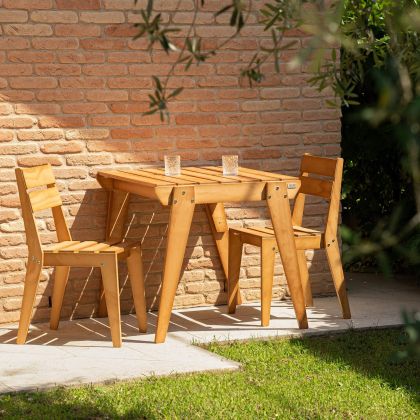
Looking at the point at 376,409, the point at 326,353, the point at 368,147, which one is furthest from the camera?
the point at 368,147

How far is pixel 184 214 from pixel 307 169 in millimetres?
1143

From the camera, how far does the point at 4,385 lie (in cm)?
493

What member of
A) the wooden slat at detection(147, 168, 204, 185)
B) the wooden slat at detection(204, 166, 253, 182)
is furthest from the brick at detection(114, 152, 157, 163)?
the wooden slat at detection(204, 166, 253, 182)

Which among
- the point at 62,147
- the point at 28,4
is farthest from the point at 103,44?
the point at 62,147

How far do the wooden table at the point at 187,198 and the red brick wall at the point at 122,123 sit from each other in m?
0.16

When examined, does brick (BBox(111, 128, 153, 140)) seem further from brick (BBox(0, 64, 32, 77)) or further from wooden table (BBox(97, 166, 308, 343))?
brick (BBox(0, 64, 32, 77))

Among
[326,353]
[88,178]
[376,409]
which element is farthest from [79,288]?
[376,409]

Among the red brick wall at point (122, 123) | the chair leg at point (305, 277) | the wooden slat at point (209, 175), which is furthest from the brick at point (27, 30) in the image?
the chair leg at point (305, 277)

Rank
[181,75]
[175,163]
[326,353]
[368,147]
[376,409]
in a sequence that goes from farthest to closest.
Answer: [368,147], [181,75], [175,163], [326,353], [376,409]

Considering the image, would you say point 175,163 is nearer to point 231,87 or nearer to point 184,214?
point 184,214

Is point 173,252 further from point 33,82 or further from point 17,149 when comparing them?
point 33,82

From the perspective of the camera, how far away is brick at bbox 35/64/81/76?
20.6 feet

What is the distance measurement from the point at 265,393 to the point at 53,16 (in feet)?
8.50

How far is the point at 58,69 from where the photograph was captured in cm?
632
